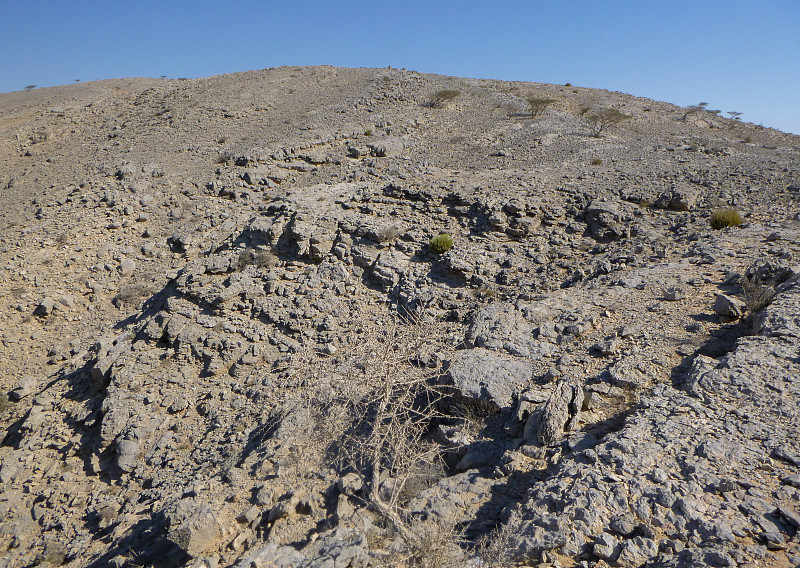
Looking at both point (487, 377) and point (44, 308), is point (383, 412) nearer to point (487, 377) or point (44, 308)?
point (487, 377)

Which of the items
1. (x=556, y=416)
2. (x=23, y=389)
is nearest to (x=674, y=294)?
(x=556, y=416)

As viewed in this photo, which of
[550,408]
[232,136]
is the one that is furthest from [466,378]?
[232,136]

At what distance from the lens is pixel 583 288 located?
809 cm

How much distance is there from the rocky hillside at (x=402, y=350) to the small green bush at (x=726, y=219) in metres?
0.55

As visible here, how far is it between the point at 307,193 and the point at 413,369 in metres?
7.19

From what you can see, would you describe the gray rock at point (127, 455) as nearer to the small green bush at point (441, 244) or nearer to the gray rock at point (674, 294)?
the small green bush at point (441, 244)

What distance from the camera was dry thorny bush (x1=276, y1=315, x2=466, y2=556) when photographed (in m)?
4.83

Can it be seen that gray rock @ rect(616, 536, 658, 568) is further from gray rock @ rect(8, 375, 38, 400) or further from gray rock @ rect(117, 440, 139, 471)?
gray rock @ rect(8, 375, 38, 400)

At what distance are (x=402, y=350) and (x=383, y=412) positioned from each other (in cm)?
114

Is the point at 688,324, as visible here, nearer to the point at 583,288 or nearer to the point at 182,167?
the point at 583,288

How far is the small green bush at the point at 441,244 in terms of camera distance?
9898 mm

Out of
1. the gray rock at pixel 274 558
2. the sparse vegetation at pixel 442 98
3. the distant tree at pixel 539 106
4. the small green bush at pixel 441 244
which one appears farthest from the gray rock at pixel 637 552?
the sparse vegetation at pixel 442 98

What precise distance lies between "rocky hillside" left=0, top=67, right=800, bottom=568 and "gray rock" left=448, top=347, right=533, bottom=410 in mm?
37

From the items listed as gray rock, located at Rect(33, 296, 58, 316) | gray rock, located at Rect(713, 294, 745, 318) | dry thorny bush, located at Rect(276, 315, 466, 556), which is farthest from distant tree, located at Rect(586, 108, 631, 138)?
gray rock, located at Rect(33, 296, 58, 316)
